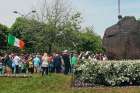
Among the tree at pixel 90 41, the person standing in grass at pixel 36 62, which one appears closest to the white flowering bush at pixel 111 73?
the person standing in grass at pixel 36 62

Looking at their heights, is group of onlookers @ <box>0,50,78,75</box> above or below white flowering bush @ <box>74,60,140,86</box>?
above

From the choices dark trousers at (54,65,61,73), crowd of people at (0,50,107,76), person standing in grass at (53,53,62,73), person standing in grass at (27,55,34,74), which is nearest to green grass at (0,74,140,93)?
crowd of people at (0,50,107,76)

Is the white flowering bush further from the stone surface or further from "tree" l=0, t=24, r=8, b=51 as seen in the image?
"tree" l=0, t=24, r=8, b=51

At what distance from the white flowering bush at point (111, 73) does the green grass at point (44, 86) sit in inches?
45.0

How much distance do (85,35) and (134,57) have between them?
6911 cm

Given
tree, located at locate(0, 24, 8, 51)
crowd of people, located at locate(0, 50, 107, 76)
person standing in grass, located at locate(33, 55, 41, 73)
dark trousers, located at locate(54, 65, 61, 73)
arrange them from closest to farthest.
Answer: crowd of people, located at locate(0, 50, 107, 76), dark trousers, located at locate(54, 65, 61, 73), person standing in grass, located at locate(33, 55, 41, 73), tree, located at locate(0, 24, 8, 51)

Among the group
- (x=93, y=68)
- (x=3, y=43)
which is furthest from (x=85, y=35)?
(x=93, y=68)

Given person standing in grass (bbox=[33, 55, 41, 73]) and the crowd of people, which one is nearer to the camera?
the crowd of people

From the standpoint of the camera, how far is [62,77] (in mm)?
27297

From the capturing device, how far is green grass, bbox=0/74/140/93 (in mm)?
23703

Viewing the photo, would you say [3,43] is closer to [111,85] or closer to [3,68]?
[3,68]

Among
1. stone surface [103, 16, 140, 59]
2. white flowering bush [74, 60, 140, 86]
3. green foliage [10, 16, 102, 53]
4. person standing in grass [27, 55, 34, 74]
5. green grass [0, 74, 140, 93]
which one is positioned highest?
green foliage [10, 16, 102, 53]

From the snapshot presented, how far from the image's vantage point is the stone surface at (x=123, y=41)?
2891 cm

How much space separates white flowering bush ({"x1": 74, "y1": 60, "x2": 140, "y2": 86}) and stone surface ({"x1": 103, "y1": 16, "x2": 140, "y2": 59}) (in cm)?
311
